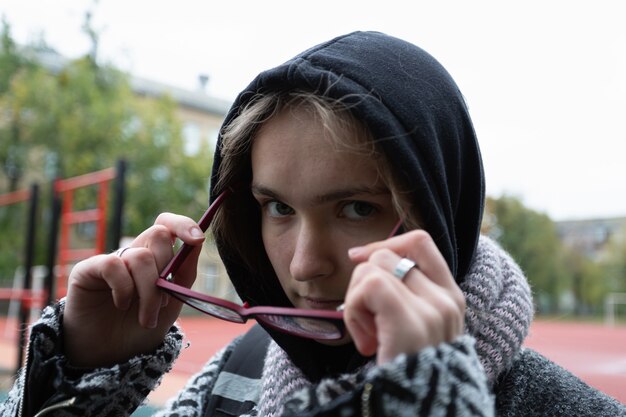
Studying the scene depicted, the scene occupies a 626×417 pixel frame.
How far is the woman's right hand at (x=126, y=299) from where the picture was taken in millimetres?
1244

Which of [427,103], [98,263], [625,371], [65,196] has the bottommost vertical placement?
[625,371]

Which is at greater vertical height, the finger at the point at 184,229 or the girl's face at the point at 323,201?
the girl's face at the point at 323,201

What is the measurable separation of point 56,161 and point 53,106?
1.63 m

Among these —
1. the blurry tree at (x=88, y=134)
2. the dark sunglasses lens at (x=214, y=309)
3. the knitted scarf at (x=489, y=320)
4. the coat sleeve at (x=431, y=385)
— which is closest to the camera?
the coat sleeve at (x=431, y=385)

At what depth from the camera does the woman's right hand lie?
4.08 ft

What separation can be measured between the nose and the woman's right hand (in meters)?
0.25

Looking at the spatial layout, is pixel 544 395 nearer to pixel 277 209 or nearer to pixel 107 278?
pixel 277 209

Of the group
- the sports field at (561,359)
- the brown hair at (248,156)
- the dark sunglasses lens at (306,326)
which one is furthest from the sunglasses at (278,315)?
the sports field at (561,359)

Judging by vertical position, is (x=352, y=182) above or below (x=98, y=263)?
above

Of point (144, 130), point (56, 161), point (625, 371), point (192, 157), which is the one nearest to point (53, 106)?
point (56, 161)

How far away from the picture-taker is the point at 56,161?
1817 centimetres

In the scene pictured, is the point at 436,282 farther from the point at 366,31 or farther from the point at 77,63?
the point at 77,63

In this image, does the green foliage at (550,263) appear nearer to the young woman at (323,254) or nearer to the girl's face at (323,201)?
the young woman at (323,254)

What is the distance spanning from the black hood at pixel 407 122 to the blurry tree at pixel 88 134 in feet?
51.6
